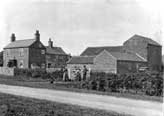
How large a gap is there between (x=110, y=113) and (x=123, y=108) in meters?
1.27

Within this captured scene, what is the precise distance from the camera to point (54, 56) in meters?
73.7

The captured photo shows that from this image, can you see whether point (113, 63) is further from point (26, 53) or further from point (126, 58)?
point (26, 53)

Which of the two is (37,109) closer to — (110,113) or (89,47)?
(110,113)

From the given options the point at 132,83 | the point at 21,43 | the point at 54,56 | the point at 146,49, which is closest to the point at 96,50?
the point at 54,56

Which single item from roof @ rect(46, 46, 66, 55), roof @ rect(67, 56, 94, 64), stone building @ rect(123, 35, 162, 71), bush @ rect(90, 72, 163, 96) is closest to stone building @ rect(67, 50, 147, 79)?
roof @ rect(67, 56, 94, 64)

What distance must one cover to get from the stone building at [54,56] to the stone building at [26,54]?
6.04 m

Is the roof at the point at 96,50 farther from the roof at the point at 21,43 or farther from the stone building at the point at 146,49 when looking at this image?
the roof at the point at 21,43

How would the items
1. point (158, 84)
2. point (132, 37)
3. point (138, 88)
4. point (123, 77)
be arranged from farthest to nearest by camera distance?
point (132, 37)
point (123, 77)
point (138, 88)
point (158, 84)

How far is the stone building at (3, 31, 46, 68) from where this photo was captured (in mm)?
60000

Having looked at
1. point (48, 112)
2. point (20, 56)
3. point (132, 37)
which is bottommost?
point (48, 112)

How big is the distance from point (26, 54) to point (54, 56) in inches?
574

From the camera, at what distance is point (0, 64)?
228 feet

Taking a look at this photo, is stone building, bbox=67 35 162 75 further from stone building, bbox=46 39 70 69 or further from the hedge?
the hedge

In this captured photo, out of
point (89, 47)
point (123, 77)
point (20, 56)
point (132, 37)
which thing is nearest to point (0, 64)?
point (20, 56)
